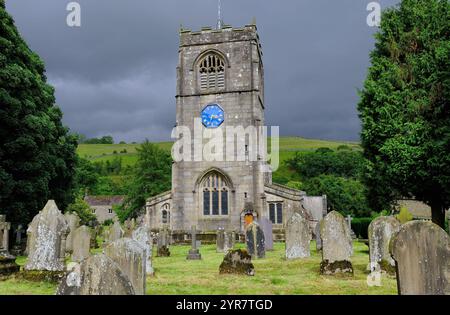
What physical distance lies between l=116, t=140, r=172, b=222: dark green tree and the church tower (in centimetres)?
992

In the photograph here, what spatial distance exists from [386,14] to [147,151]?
2890cm

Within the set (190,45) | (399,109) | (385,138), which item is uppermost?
(190,45)

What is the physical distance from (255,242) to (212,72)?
2050cm

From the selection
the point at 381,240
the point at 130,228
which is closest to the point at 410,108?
the point at 381,240

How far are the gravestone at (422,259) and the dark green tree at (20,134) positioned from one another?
16663 millimetres

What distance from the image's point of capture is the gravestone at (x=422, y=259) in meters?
5.90

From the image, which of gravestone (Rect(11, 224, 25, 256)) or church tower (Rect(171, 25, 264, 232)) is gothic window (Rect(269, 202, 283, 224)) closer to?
church tower (Rect(171, 25, 264, 232))

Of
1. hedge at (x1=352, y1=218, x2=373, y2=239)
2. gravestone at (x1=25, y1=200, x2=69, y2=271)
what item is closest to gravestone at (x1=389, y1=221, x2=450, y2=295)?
gravestone at (x1=25, y1=200, x2=69, y2=271)

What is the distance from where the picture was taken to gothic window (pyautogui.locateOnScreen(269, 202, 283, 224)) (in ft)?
103

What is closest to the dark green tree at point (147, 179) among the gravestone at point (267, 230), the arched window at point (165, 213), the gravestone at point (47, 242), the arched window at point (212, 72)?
the arched window at point (165, 213)

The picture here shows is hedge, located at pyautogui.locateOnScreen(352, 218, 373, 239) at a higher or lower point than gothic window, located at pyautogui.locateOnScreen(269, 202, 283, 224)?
lower

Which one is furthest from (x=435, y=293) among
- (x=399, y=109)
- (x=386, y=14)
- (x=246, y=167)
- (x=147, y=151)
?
(x=147, y=151)
